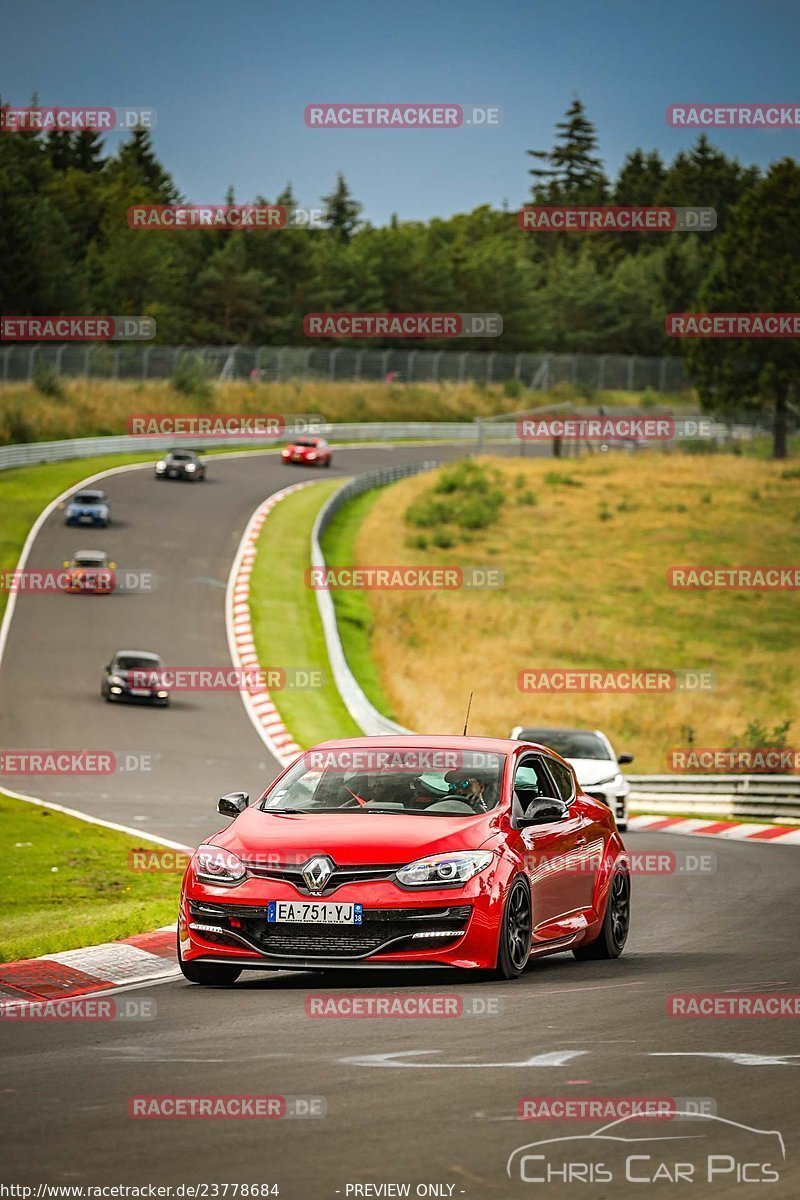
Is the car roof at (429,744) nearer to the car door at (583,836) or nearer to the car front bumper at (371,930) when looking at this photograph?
the car door at (583,836)

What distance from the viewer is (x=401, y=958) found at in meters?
10.1

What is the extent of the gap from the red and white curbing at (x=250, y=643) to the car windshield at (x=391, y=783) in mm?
13211

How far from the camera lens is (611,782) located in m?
26.3

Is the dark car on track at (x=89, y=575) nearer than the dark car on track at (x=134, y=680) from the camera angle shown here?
No

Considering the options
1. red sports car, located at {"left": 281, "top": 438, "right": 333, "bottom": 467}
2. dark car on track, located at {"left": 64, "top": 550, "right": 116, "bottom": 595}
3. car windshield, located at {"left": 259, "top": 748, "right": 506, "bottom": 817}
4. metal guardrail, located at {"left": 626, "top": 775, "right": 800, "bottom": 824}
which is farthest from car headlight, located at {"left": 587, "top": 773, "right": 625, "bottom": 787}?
red sports car, located at {"left": 281, "top": 438, "right": 333, "bottom": 467}

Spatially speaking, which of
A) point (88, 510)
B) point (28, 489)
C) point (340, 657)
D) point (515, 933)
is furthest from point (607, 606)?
A: point (515, 933)

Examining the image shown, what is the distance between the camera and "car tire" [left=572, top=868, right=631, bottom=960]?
12.6 m

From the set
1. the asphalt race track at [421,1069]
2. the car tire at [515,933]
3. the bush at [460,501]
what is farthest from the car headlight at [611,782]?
the bush at [460,501]

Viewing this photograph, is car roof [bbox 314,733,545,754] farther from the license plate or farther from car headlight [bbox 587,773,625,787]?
car headlight [bbox 587,773,625,787]

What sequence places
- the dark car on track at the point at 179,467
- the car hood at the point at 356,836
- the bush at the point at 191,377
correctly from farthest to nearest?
the bush at the point at 191,377 < the dark car on track at the point at 179,467 < the car hood at the point at 356,836

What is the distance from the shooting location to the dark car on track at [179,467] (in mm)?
66812

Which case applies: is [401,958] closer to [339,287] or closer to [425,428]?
[425,428]

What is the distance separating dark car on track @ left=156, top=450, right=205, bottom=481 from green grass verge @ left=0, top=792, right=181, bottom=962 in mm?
43709

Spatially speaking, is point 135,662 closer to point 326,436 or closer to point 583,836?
point 583,836
